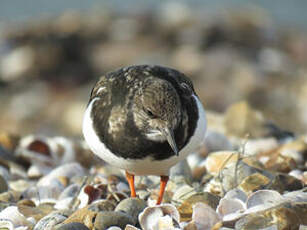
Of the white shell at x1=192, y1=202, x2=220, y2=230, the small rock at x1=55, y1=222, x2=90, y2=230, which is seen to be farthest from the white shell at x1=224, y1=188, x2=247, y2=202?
the small rock at x1=55, y1=222, x2=90, y2=230

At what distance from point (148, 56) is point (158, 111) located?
880cm

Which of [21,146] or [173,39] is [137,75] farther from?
[173,39]

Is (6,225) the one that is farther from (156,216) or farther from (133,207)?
(156,216)

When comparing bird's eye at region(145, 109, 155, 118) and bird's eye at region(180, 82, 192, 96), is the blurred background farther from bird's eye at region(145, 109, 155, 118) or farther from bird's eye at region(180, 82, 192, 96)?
bird's eye at region(145, 109, 155, 118)

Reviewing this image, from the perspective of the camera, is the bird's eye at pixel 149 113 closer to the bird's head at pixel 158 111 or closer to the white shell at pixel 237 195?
the bird's head at pixel 158 111

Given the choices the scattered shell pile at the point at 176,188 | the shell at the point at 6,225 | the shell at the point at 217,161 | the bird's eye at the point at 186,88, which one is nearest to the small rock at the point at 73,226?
the scattered shell pile at the point at 176,188

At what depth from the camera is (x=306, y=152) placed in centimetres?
437

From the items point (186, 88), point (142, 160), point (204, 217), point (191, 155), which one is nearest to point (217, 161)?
point (191, 155)

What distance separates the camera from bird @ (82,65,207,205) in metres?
3.05

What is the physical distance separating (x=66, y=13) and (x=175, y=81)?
11560 millimetres

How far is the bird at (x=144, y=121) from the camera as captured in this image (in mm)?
3053

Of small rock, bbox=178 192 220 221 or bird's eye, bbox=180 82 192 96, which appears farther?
bird's eye, bbox=180 82 192 96

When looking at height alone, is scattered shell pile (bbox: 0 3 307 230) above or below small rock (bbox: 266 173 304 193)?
below

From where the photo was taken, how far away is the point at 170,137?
9.84 ft
